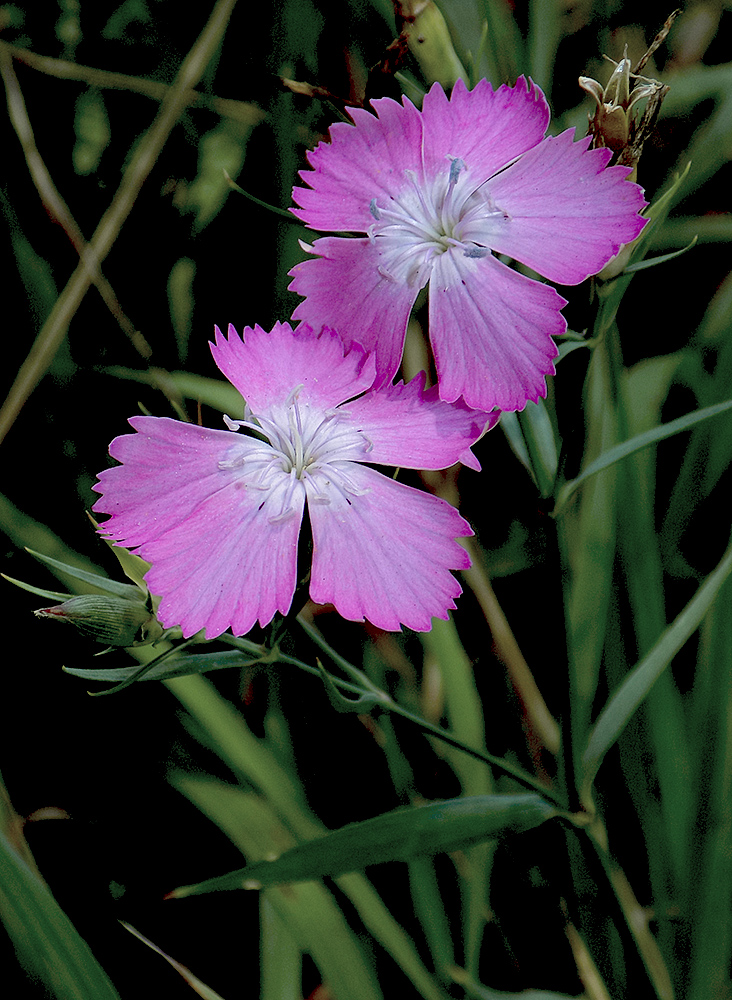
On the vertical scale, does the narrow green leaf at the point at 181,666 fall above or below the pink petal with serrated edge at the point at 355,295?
below

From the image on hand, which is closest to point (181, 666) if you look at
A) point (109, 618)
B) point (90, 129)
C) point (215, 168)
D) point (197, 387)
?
point (109, 618)

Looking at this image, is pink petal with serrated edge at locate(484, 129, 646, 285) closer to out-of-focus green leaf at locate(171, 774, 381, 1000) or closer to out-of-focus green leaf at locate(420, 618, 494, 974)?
out-of-focus green leaf at locate(420, 618, 494, 974)

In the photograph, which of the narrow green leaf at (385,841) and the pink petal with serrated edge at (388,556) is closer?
the pink petal with serrated edge at (388,556)

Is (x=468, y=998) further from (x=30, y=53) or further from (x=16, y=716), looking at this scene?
(x=30, y=53)

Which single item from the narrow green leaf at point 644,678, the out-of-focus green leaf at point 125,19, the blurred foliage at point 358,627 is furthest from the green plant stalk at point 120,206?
the narrow green leaf at point 644,678

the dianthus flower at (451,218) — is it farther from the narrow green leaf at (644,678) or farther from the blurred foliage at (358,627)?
the narrow green leaf at (644,678)

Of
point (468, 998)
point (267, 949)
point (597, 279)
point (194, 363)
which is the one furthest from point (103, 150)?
point (468, 998)

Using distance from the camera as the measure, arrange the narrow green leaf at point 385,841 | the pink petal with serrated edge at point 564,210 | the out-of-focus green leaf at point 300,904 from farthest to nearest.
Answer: the out-of-focus green leaf at point 300,904 → the narrow green leaf at point 385,841 → the pink petal with serrated edge at point 564,210

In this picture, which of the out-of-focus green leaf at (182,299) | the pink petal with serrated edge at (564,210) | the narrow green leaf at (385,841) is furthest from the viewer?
the out-of-focus green leaf at (182,299)
